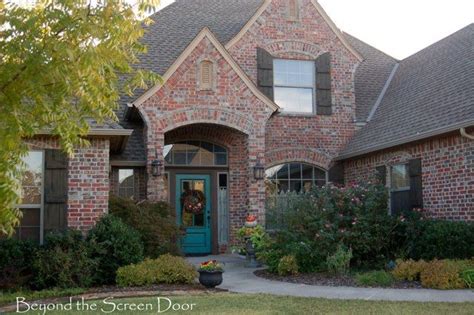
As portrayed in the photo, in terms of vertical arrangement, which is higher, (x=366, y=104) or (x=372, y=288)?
(x=366, y=104)

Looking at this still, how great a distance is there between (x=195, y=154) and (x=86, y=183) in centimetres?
483

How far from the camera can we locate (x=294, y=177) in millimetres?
16828

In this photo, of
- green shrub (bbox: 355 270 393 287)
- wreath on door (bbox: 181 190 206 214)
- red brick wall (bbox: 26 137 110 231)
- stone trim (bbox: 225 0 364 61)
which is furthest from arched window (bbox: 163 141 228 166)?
green shrub (bbox: 355 270 393 287)

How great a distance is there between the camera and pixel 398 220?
12.8 m

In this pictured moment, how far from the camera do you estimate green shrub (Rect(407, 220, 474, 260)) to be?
1118cm

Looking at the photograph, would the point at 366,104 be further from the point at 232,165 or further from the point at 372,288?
the point at 372,288

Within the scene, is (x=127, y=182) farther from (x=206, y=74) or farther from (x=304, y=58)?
(x=304, y=58)

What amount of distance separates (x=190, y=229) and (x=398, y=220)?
5.75 meters

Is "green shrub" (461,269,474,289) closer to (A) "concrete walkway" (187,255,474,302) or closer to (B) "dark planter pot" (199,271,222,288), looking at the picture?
(A) "concrete walkway" (187,255,474,302)

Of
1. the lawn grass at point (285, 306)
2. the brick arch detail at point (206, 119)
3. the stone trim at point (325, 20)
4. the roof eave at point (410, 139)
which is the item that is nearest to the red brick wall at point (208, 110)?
the brick arch detail at point (206, 119)

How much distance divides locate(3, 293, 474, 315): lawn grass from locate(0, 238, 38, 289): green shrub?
2.29 meters

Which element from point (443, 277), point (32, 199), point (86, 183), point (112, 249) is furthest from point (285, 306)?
point (32, 199)

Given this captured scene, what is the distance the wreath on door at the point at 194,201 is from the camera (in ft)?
51.4

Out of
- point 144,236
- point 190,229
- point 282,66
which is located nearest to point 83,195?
point 144,236
